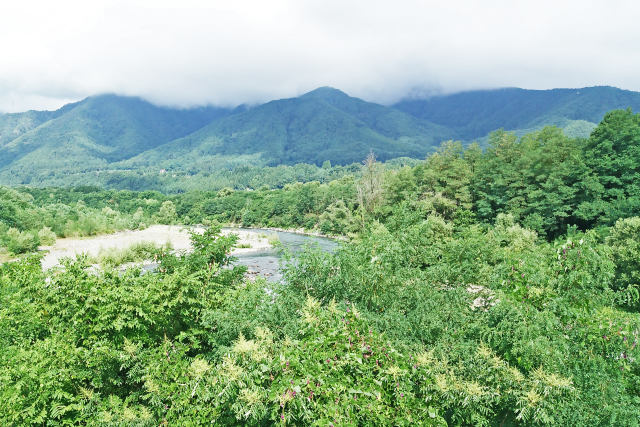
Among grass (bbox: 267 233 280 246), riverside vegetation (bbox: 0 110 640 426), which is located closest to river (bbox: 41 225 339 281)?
grass (bbox: 267 233 280 246)

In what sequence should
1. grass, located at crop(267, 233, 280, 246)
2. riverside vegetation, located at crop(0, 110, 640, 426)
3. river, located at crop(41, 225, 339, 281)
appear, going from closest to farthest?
riverside vegetation, located at crop(0, 110, 640, 426) → grass, located at crop(267, 233, 280, 246) → river, located at crop(41, 225, 339, 281)

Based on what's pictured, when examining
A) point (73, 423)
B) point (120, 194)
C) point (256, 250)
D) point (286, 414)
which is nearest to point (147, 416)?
point (73, 423)

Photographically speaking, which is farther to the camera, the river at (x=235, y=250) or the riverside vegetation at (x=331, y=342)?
the river at (x=235, y=250)

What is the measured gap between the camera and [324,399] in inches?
193

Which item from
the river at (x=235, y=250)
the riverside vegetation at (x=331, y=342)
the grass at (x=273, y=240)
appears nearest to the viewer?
the riverside vegetation at (x=331, y=342)

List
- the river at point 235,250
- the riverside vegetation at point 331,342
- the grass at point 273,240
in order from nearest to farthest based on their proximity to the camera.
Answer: the riverside vegetation at point 331,342 < the grass at point 273,240 < the river at point 235,250

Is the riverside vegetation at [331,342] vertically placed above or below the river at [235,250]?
above

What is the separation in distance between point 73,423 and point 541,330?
26.5 ft

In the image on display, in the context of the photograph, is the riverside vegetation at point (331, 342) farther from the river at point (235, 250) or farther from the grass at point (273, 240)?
the river at point (235, 250)

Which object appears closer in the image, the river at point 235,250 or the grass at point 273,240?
the grass at point 273,240

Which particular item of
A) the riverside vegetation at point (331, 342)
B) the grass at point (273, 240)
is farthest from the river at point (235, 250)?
the riverside vegetation at point (331, 342)

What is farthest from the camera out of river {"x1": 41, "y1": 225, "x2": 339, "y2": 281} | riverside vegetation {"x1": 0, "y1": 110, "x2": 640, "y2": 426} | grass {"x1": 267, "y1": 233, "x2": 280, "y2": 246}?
river {"x1": 41, "y1": 225, "x2": 339, "y2": 281}

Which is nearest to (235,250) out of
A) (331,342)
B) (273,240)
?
(273,240)

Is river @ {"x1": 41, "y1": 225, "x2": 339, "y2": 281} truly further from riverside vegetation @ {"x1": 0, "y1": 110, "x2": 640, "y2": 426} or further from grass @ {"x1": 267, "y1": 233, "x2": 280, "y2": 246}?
riverside vegetation @ {"x1": 0, "y1": 110, "x2": 640, "y2": 426}
